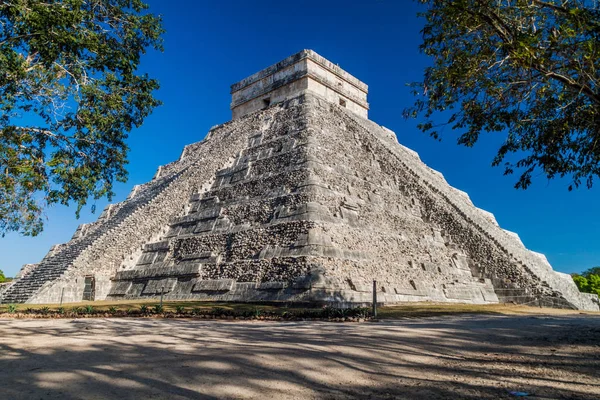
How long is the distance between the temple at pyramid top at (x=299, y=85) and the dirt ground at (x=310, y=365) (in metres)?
17.9

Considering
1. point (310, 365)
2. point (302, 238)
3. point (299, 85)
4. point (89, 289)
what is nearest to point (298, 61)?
point (299, 85)

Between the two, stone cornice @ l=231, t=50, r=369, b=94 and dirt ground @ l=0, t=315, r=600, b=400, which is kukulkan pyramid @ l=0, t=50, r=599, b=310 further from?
dirt ground @ l=0, t=315, r=600, b=400

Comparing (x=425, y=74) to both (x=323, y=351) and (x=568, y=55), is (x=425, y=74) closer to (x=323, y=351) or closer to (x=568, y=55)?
(x=568, y=55)

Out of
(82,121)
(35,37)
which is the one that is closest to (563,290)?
(82,121)

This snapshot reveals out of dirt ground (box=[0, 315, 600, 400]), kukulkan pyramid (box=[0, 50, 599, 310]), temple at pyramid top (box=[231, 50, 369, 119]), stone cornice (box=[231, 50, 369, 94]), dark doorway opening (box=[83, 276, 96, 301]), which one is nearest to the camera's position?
dirt ground (box=[0, 315, 600, 400])

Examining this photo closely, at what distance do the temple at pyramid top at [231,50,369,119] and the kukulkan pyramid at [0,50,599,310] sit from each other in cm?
65

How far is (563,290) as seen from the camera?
13.9 m

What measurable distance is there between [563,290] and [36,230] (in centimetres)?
1587

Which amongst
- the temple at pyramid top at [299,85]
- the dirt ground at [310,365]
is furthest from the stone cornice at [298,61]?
the dirt ground at [310,365]

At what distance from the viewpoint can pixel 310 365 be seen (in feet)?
12.7

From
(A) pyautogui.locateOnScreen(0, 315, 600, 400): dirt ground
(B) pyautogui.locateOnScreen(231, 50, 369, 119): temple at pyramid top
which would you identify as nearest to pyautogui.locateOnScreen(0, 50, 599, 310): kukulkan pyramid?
(B) pyautogui.locateOnScreen(231, 50, 369, 119): temple at pyramid top

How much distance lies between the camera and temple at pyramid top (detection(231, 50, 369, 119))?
22.2 meters

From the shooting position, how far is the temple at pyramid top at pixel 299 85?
872 inches

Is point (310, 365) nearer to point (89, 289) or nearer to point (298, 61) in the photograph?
point (89, 289)
